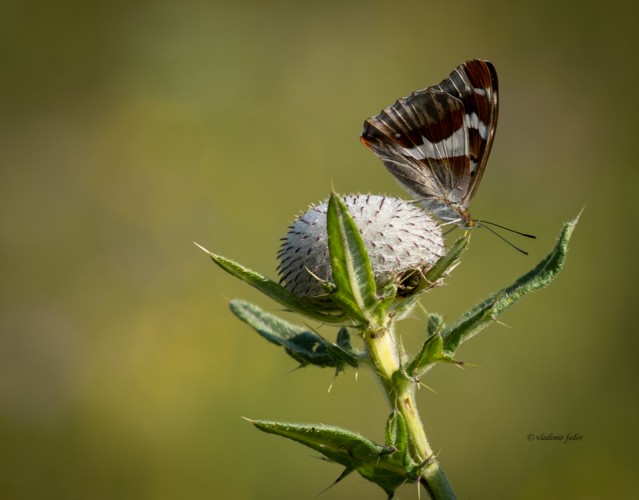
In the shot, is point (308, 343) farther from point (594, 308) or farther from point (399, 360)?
point (594, 308)

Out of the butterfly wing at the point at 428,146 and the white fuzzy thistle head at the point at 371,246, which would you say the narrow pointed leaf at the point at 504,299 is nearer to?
the white fuzzy thistle head at the point at 371,246

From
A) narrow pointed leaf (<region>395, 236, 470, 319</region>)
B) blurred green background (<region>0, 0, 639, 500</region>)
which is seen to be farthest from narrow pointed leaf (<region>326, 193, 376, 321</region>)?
blurred green background (<region>0, 0, 639, 500</region>)

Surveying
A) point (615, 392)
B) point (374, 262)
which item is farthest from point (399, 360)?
point (615, 392)

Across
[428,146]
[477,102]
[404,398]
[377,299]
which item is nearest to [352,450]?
[404,398]

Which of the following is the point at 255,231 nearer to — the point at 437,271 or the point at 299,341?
the point at 299,341

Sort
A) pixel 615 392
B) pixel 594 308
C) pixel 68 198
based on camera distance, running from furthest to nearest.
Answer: pixel 68 198 → pixel 594 308 → pixel 615 392
